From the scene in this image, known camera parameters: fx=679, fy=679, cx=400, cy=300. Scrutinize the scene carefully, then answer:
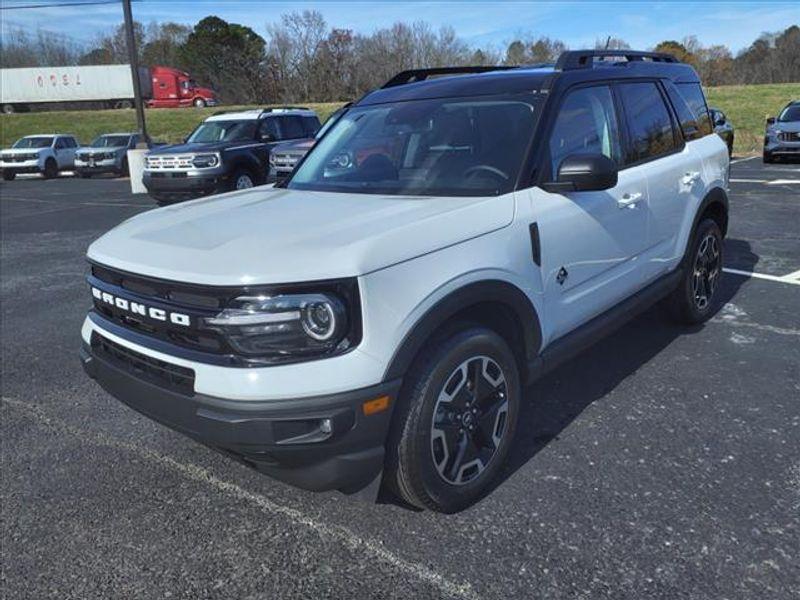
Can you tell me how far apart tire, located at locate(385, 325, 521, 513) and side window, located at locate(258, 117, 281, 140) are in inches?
487

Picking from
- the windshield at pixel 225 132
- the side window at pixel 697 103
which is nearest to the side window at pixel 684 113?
the side window at pixel 697 103

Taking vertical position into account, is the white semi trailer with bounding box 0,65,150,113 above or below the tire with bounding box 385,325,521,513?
above

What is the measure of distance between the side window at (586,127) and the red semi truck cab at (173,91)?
51.1 meters

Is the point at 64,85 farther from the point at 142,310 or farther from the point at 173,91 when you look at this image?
the point at 142,310

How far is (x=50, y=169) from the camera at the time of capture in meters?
26.3

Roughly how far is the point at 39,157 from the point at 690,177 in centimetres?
2655

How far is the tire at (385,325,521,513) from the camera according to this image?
261 cm

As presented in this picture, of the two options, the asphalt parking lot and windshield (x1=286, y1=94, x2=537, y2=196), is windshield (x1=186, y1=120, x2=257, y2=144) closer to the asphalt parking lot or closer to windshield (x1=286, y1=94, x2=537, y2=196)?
the asphalt parking lot

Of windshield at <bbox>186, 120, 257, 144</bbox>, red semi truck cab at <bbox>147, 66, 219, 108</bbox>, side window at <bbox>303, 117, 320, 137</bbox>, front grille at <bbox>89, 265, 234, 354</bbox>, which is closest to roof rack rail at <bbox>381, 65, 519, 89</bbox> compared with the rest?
front grille at <bbox>89, 265, 234, 354</bbox>

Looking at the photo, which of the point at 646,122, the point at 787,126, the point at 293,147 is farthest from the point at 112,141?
the point at 646,122

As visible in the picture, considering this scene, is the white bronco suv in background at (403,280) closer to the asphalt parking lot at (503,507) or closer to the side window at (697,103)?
the asphalt parking lot at (503,507)

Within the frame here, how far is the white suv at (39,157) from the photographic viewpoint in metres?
25.6

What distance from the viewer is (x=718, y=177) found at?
5.15m

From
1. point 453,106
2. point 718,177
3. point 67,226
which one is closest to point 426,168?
point 453,106
